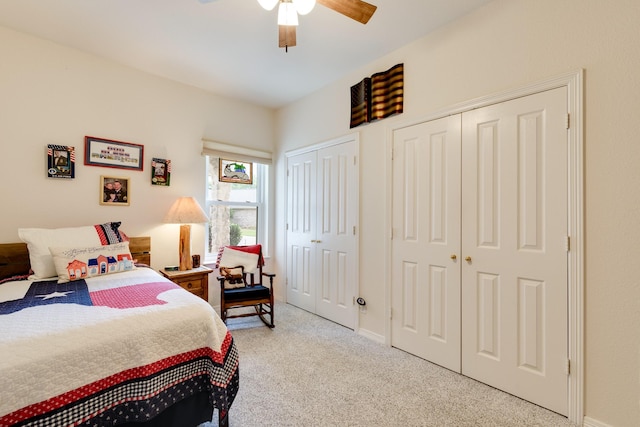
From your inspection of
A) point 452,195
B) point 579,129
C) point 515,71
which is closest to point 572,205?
point 579,129

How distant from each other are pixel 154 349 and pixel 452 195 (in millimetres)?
2221

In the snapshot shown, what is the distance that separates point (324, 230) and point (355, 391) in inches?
70.0

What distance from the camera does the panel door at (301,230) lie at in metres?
3.61

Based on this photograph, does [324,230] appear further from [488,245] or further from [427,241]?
[488,245]

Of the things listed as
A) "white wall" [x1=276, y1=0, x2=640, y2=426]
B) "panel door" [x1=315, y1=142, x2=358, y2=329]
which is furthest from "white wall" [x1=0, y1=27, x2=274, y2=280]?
"white wall" [x1=276, y1=0, x2=640, y2=426]

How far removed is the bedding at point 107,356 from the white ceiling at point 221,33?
207 cm

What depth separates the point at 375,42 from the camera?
8.45 feet

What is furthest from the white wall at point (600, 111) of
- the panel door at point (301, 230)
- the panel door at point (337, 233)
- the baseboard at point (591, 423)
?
the panel door at point (301, 230)

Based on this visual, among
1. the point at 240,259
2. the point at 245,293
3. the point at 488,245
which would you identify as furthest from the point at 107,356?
the point at 488,245

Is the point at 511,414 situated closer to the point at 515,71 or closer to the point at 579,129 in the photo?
the point at 579,129

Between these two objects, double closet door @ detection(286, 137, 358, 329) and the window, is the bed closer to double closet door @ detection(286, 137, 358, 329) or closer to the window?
double closet door @ detection(286, 137, 358, 329)

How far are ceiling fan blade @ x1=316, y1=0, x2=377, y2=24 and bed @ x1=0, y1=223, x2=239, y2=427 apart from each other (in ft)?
6.07

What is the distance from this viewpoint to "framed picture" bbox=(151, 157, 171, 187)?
3.20 metres

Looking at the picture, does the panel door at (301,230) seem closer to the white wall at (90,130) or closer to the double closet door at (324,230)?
the double closet door at (324,230)
